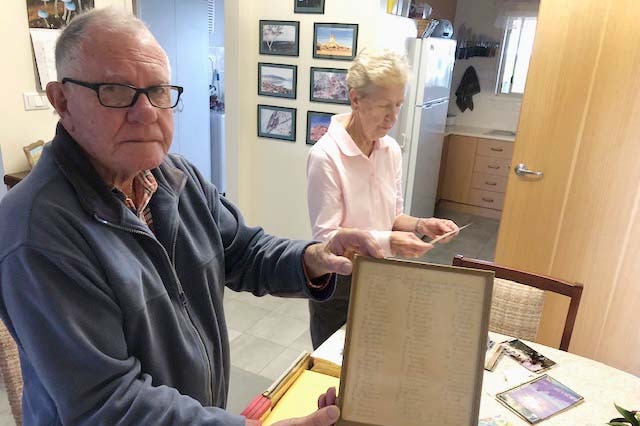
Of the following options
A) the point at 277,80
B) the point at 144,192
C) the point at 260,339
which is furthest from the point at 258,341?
the point at 144,192

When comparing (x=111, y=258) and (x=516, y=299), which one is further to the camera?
(x=516, y=299)

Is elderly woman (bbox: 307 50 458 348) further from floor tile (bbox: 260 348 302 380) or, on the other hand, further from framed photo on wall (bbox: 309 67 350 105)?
framed photo on wall (bbox: 309 67 350 105)

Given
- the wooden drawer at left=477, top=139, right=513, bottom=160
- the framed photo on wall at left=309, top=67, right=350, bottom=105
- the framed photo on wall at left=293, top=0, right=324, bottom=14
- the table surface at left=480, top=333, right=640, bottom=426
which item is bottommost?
the table surface at left=480, top=333, right=640, bottom=426

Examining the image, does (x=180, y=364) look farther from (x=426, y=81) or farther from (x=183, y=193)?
(x=426, y=81)

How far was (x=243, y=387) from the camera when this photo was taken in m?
2.33

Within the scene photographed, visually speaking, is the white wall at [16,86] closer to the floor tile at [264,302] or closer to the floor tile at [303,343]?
the floor tile at [264,302]

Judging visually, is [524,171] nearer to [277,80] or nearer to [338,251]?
[338,251]

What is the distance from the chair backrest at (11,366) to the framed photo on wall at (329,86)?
2.46 meters

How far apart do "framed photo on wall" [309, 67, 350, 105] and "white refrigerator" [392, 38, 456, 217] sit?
1.80 feet

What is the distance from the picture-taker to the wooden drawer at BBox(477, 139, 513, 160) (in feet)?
15.7

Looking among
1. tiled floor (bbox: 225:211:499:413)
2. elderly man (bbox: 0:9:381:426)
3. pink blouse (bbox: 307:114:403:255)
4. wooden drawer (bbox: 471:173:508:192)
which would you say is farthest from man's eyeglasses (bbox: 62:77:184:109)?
wooden drawer (bbox: 471:173:508:192)

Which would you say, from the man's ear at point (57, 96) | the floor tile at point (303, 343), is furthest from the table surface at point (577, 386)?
the floor tile at point (303, 343)

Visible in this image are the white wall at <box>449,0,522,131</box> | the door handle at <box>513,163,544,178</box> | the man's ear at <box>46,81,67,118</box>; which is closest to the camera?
the man's ear at <box>46,81,67,118</box>

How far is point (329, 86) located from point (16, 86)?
1.82 m
